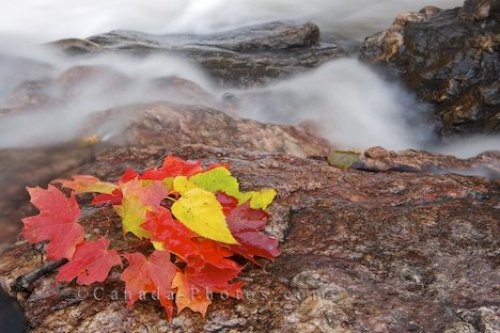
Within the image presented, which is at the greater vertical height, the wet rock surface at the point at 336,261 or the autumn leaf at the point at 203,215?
the autumn leaf at the point at 203,215

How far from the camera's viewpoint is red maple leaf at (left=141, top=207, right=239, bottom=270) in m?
2.33

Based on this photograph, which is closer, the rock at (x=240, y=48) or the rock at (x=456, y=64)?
the rock at (x=456, y=64)

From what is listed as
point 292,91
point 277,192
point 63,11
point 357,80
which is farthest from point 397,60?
point 63,11

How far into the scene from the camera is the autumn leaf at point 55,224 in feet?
8.36

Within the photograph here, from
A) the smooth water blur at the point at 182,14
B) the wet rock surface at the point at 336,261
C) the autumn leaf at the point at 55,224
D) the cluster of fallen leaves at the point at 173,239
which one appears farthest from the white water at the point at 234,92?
the cluster of fallen leaves at the point at 173,239

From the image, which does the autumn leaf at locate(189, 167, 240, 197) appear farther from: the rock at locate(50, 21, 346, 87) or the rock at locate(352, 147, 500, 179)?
the rock at locate(50, 21, 346, 87)

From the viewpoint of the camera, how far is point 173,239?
2.40m

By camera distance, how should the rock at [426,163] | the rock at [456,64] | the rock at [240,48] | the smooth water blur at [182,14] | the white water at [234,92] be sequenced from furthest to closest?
the smooth water blur at [182,14]
the rock at [240,48]
the rock at [456,64]
the white water at [234,92]
the rock at [426,163]

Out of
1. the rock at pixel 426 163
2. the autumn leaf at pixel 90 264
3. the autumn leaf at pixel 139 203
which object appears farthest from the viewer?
the rock at pixel 426 163

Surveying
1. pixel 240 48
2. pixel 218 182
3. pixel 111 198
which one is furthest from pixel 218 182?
pixel 240 48

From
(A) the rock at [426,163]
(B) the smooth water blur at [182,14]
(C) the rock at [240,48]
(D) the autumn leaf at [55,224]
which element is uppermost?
(B) the smooth water blur at [182,14]

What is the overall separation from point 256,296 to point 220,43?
9019 mm

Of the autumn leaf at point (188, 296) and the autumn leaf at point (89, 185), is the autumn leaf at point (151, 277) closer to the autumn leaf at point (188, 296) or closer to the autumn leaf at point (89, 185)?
the autumn leaf at point (188, 296)

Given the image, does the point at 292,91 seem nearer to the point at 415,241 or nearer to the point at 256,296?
the point at 415,241
